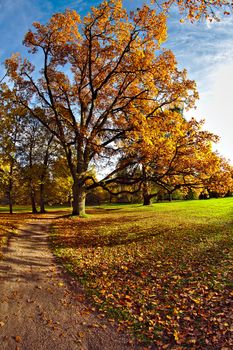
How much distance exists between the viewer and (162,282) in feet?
25.7

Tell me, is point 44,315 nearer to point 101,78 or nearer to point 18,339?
point 18,339

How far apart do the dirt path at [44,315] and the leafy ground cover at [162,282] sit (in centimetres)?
51

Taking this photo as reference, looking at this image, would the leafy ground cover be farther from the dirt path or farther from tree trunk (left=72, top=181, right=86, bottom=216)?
tree trunk (left=72, top=181, right=86, bottom=216)

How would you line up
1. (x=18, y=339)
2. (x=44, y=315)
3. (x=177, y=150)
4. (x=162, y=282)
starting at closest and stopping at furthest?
(x=18, y=339), (x=44, y=315), (x=162, y=282), (x=177, y=150)

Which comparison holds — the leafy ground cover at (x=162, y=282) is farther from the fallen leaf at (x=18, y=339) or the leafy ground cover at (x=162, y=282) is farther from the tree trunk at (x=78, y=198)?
the tree trunk at (x=78, y=198)

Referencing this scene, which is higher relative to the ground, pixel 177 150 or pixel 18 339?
pixel 177 150

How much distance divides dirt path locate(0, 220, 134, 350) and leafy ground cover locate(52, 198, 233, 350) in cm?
51

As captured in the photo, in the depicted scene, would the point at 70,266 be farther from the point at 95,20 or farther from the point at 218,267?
the point at 95,20

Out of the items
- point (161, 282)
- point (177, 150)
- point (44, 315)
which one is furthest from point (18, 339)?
point (177, 150)

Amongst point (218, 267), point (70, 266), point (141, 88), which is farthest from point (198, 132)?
point (70, 266)

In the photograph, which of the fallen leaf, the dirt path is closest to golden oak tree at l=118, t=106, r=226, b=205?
the dirt path

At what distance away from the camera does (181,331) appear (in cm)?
539

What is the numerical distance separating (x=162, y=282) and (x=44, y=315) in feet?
11.4

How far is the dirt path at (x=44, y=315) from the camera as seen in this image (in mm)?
5008
